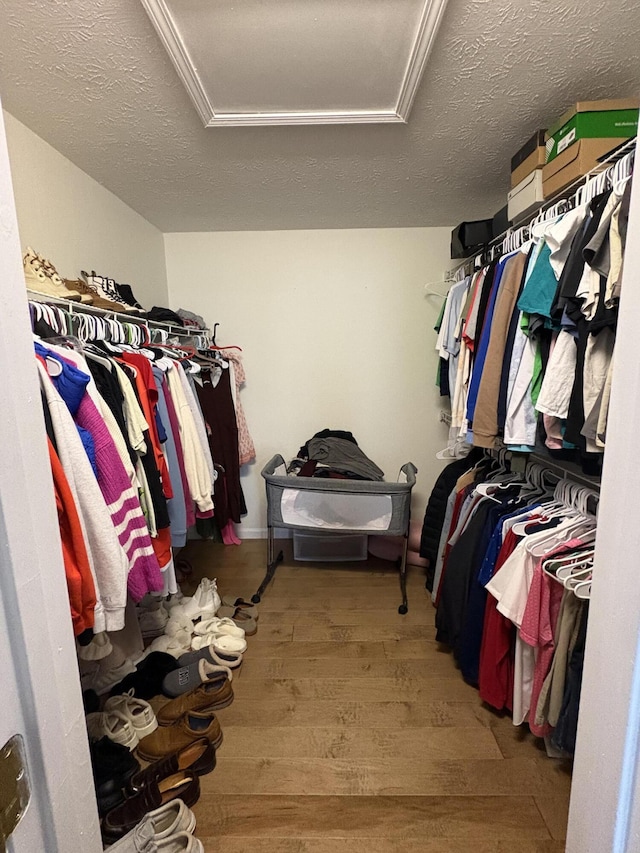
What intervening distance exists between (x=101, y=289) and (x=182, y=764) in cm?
185

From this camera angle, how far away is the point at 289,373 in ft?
9.41

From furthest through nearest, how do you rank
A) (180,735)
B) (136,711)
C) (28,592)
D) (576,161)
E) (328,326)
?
1. (328,326)
2. (136,711)
3. (180,735)
4. (576,161)
5. (28,592)

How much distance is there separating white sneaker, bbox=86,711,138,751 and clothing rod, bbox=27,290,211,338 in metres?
1.43

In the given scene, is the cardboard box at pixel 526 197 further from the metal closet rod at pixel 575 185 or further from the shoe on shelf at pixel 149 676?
the shoe on shelf at pixel 149 676

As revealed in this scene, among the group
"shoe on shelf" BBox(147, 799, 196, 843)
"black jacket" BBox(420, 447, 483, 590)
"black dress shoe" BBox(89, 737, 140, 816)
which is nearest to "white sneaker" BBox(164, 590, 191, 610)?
"black dress shoe" BBox(89, 737, 140, 816)

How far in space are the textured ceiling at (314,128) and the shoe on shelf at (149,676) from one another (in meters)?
2.18

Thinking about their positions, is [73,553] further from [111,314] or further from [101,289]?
[101,289]

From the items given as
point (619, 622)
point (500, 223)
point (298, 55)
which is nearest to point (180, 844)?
point (619, 622)

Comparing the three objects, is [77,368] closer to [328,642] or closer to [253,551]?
[328,642]

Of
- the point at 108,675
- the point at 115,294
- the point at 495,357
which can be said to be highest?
the point at 115,294

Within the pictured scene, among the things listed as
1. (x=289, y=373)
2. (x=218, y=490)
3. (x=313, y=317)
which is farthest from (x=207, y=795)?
(x=313, y=317)

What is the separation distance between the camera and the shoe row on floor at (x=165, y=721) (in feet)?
3.81

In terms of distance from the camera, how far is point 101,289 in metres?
1.72

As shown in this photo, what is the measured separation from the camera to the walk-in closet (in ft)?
1.72
